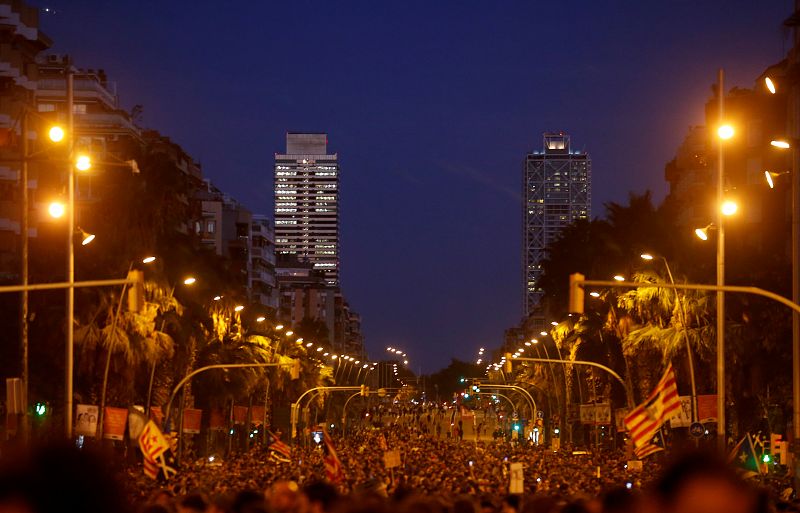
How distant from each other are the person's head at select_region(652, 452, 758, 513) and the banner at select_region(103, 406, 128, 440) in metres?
35.4

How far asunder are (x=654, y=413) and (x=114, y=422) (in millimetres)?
15589

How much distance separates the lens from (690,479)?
131 inches

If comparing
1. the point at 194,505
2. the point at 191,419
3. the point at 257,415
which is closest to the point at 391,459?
the point at 191,419

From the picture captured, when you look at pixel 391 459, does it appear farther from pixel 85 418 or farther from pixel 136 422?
pixel 85 418

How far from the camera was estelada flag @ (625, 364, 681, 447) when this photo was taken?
98.9 feet

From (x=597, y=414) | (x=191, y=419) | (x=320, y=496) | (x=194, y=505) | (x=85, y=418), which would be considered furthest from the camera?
(x=597, y=414)

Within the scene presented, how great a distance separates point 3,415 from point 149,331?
22.4 ft

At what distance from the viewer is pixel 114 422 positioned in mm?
38031

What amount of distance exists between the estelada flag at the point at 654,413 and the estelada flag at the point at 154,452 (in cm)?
1016

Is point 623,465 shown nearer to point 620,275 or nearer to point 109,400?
point 620,275

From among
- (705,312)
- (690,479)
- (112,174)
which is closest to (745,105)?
(705,312)

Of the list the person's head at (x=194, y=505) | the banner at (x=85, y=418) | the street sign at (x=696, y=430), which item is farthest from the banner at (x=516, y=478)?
the person's head at (x=194, y=505)

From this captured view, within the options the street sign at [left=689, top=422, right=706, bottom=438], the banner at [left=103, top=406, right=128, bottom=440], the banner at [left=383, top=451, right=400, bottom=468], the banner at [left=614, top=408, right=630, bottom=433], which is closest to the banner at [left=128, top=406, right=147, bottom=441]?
the banner at [left=103, top=406, right=128, bottom=440]

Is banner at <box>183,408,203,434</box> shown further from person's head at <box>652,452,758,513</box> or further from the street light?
person's head at <box>652,452,758,513</box>
